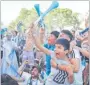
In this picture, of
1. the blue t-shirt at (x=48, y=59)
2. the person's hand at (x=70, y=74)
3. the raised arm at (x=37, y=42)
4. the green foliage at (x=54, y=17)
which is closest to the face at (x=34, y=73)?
the blue t-shirt at (x=48, y=59)

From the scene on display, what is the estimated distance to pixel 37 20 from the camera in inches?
161

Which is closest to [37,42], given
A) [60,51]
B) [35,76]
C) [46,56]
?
[46,56]

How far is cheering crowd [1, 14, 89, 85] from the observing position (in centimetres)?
411

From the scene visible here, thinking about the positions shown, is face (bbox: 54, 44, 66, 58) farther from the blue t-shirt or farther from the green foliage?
the green foliage

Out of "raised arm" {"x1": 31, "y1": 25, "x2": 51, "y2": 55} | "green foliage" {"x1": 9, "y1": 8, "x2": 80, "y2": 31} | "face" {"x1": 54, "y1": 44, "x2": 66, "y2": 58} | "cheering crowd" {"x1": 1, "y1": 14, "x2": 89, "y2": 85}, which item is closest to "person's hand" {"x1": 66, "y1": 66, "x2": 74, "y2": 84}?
"cheering crowd" {"x1": 1, "y1": 14, "x2": 89, "y2": 85}

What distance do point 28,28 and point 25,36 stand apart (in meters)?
0.11

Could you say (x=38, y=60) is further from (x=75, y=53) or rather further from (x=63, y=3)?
(x=63, y=3)

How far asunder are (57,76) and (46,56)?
289 millimetres

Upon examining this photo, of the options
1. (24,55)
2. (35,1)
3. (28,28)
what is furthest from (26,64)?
(35,1)

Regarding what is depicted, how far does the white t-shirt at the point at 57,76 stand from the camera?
13.5 feet

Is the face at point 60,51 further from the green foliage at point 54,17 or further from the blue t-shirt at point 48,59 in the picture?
the green foliage at point 54,17

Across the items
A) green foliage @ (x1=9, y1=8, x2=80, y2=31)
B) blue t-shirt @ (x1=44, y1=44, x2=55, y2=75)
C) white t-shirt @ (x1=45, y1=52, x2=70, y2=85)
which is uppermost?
green foliage @ (x1=9, y1=8, x2=80, y2=31)

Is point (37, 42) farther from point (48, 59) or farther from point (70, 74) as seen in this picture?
point (70, 74)

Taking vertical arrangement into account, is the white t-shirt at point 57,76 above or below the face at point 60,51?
below
